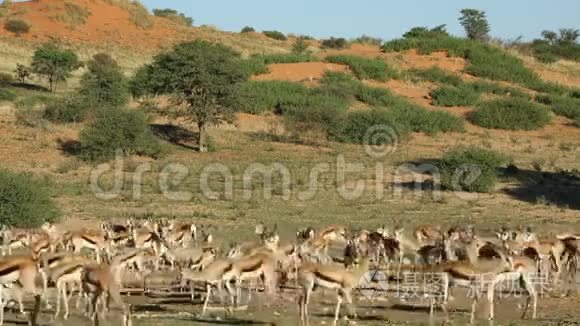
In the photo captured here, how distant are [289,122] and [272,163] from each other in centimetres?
722

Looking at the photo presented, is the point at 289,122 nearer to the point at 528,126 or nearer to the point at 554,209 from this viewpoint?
the point at 528,126

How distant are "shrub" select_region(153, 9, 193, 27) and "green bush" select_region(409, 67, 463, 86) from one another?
90.5 feet

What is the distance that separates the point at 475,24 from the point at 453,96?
30.7 m

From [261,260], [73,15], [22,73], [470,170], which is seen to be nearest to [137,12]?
[73,15]

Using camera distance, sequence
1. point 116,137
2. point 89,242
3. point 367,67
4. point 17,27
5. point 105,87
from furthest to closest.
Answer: point 17,27 → point 367,67 → point 105,87 → point 116,137 → point 89,242

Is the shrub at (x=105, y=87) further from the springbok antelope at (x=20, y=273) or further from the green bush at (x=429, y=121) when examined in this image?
the springbok antelope at (x=20, y=273)

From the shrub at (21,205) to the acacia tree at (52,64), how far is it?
95.3 feet

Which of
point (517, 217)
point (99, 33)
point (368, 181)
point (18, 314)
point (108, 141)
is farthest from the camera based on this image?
point (99, 33)

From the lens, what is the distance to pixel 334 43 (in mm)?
78625

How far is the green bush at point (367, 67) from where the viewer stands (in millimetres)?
54500

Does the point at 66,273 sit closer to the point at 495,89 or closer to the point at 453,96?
the point at 453,96

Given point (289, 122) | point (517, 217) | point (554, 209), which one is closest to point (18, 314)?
point (517, 217)

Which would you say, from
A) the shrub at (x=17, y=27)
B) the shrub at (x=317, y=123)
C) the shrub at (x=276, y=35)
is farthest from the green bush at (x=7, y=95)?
the shrub at (x=276, y=35)

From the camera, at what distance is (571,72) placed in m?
66.1
